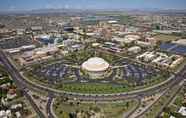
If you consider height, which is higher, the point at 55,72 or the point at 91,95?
the point at 55,72

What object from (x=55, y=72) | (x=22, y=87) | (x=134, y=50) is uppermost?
(x=134, y=50)

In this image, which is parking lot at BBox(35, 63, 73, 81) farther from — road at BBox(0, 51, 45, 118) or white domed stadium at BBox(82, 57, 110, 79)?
road at BBox(0, 51, 45, 118)

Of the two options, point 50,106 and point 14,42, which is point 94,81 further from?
point 14,42

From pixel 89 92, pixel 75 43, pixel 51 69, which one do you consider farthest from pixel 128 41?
pixel 89 92

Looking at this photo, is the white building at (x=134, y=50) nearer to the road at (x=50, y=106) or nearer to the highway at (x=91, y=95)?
the highway at (x=91, y=95)

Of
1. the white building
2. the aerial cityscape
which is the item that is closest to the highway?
the aerial cityscape

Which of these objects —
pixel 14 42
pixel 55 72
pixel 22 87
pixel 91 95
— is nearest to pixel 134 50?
pixel 55 72

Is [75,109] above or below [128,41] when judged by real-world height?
below

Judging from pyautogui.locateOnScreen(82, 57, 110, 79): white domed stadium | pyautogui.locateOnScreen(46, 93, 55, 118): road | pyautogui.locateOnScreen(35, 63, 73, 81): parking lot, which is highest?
pyautogui.locateOnScreen(82, 57, 110, 79): white domed stadium

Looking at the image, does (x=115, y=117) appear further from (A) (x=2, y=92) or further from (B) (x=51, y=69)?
(B) (x=51, y=69)

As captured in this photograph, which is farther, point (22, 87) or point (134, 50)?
point (134, 50)

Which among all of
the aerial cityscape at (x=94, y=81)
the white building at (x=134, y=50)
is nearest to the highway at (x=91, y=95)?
the aerial cityscape at (x=94, y=81)
